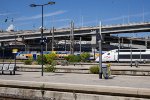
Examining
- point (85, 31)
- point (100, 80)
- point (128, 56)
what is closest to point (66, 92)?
point (100, 80)

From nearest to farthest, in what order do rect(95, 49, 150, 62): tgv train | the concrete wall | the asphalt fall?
the concrete wall < the asphalt < rect(95, 49, 150, 62): tgv train

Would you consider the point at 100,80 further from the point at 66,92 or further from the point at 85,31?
the point at 85,31

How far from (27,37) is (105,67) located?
92.6 metres

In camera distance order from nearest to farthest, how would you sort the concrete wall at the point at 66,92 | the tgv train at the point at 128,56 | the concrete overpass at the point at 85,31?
the concrete wall at the point at 66,92 < the tgv train at the point at 128,56 < the concrete overpass at the point at 85,31

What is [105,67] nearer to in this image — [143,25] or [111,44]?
[143,25]

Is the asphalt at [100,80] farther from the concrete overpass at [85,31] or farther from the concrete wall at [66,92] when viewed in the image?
the concrete overpass at [85,31]

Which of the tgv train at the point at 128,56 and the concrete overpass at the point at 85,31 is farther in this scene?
the concrete overpass at the point at 85,31

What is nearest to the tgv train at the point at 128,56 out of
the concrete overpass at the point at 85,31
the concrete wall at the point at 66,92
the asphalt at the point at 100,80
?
the concrete overpass at the point at 85,31

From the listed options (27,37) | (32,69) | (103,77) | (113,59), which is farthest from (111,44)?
(103,77)

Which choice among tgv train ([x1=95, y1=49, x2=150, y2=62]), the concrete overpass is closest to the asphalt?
tgv train ([x1=95, y1=49, x2=150, y2=62])

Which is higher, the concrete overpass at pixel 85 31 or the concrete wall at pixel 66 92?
the concrete overpass at pixel 85 31

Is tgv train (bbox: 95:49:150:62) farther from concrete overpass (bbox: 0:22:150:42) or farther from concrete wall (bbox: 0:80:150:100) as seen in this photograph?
concrete wall (bbox: 0:80:150:100)

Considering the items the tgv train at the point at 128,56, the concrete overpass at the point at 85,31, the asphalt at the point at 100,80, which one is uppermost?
the concrete overpass at the point at 85,31

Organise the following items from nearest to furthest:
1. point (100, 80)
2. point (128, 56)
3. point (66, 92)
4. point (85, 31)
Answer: point (66, 92) < point (100, 80) < point (128, 56) < point (85, 31)
